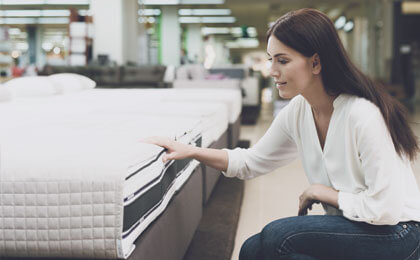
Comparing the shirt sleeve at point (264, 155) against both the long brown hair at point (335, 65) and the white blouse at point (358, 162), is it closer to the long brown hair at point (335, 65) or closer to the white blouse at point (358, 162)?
the white blouse at point (358, 162)

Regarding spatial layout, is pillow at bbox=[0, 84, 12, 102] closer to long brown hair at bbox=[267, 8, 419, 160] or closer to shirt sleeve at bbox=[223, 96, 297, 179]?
shirt sleeve at bbox=[223, 96, 297, 179]

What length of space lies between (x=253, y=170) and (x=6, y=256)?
853mm

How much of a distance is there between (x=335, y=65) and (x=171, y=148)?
532mm

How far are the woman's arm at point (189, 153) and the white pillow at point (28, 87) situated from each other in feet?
7.40

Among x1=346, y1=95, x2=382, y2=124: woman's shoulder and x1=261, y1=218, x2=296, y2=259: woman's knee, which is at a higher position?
x1=346, y1=95, x2=382, y2=124: woman's shoulder

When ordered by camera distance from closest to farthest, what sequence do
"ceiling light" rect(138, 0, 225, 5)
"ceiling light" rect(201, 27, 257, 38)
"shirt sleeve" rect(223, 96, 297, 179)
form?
1. "shirt sleeve" rect(223, 96, 297, 179)
2. "ceiling light" rect(138, 0, 225, 5)
3. "ceiling light" rect(201, 27, 257, 38)

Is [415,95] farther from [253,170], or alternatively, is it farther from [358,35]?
[253,170]

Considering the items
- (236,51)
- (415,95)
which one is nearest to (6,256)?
(415,95)

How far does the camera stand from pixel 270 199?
2.90m

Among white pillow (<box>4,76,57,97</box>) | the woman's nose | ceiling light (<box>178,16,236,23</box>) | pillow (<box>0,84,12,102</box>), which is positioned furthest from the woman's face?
ceiling light (<box>178,16,236,23</box>)

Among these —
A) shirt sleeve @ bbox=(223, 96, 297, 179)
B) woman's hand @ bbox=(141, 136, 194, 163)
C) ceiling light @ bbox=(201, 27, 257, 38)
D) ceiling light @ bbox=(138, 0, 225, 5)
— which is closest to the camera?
woman's hand @ bbox=(141, 136, 194, 163)

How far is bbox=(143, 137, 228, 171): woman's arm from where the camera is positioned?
1.35 m

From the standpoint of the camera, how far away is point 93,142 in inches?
47.6

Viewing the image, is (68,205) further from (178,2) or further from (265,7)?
(265,7)
